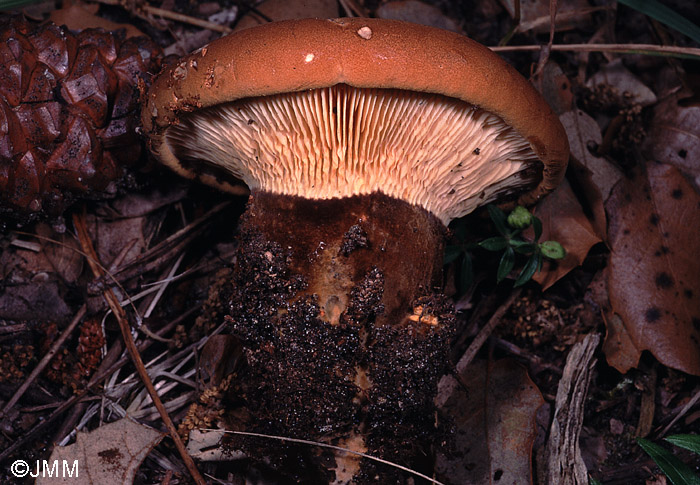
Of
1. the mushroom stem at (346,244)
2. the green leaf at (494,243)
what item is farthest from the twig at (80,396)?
the green leaf at (494,243)

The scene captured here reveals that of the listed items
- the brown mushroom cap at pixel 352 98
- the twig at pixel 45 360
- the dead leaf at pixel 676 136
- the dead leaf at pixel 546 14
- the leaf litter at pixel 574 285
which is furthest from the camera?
the dead leaf at pixel 546 14

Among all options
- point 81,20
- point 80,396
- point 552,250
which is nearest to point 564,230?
point 552,250

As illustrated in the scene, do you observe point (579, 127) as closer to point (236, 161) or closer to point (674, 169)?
point (674, 169)

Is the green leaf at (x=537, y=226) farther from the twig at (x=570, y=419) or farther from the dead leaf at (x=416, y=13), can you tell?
the dead leaf at (x=416, y=13)

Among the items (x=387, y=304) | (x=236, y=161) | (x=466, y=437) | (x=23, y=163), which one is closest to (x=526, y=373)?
(x=466, y=437)

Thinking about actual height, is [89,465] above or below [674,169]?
below

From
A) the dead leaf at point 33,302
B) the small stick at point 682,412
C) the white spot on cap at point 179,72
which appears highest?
the white spot on cap at point 179,72

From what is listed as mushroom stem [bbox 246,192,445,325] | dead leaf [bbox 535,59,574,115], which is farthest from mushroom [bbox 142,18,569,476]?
dead leaf [bbox 535,59,574,115]
